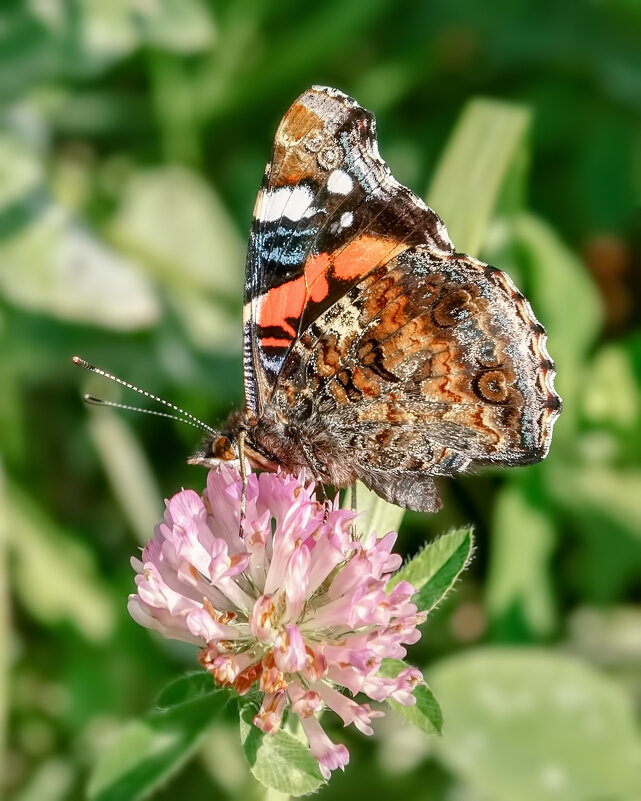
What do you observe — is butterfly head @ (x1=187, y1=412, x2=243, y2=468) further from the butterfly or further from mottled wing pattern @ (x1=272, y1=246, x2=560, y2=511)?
mottled wing pattern @ (x1=272, y1=246, x2=560, y2=511)

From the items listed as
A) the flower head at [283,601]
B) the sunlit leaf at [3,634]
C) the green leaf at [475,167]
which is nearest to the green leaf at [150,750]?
the flower head at [283,601]

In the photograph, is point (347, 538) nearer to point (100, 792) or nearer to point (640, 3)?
point (100, 792)

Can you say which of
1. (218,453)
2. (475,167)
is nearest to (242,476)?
(218,453)

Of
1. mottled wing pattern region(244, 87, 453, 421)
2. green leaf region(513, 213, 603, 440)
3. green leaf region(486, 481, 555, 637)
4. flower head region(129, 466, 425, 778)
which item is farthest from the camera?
green leaf region(513, 213, 603, 440)

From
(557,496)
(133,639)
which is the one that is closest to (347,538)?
(557,496)

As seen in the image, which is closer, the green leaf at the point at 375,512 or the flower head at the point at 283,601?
the flower head at the point at 283,601

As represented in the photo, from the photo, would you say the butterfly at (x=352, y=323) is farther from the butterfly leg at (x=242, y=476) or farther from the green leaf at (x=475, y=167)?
the green leaf at (x=475, y=167)

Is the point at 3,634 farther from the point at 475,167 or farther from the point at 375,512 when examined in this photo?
the point at 475,167

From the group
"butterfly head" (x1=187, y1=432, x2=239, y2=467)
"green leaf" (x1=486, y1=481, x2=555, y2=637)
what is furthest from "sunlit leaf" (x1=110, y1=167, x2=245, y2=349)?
"butterfly head" (x1=187, y1=432, x2=239, y2=467)
